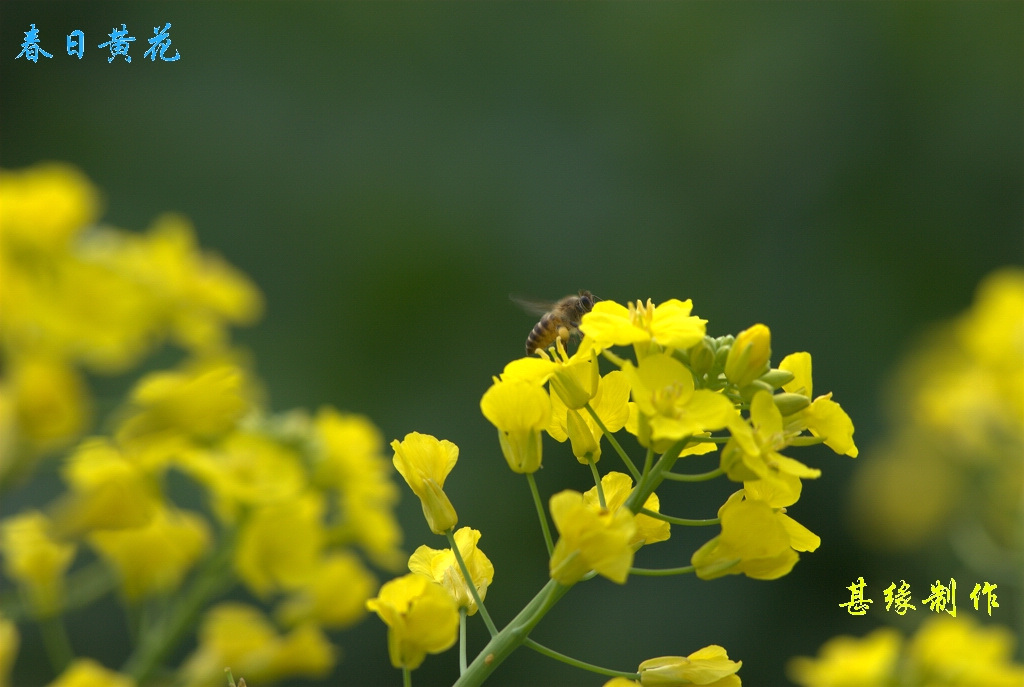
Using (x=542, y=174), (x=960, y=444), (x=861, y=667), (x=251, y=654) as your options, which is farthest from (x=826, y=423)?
(x=542, y=174)

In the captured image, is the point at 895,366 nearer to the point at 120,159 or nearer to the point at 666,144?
the point at 666,144

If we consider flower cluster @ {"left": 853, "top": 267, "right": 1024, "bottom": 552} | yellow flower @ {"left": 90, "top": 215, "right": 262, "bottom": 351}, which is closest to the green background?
flower cluster @ {"left": 853, "top": 267, "right": 1024, "bottom": 552}

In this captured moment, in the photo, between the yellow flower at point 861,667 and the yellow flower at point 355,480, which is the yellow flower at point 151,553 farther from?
the yellow flower at point 861,667

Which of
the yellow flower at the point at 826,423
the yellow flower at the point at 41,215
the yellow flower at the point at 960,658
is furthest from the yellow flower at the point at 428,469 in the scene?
the yellow flower at the point at 960,658

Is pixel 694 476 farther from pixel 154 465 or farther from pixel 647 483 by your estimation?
pixel 154 465

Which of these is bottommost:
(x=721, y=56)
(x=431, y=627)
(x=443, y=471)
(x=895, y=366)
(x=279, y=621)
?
(x=895, y=366)

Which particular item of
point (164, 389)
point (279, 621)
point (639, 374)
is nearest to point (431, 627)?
point (639, 374)
